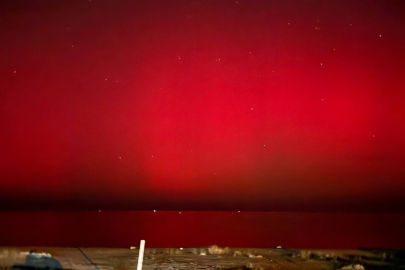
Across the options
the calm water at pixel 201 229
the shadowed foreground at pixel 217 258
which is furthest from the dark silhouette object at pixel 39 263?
the calm water at pixel 201 229

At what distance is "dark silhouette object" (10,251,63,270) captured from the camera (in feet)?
4.06

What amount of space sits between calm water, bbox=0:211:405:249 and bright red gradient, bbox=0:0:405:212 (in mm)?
50

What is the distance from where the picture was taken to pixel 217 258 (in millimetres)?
1377

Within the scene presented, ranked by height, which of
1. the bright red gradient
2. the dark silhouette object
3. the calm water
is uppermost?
the bright red gradient

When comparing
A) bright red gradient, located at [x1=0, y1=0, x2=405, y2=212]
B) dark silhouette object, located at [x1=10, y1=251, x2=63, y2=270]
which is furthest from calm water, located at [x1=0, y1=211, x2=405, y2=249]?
dark silhouette object, located at [x1=10, y1=251, x2=63, y2=270]

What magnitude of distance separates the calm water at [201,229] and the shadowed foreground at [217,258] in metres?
0.11

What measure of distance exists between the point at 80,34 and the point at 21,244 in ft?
3.19

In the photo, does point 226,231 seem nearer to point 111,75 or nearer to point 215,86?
point 215,86

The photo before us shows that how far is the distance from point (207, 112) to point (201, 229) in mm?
541

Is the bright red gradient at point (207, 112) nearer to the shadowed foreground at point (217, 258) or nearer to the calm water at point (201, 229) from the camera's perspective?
the calm water at point (201, 229)

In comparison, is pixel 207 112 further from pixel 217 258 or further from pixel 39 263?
pixel 39 263

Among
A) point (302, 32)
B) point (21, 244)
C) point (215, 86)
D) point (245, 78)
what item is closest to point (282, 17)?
point (302, 32)

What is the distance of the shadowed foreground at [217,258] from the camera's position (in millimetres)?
1273

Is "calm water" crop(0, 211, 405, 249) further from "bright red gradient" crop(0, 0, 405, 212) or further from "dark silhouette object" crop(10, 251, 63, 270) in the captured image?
"dark silhouette object" crop(10, 251, 63, 270)
